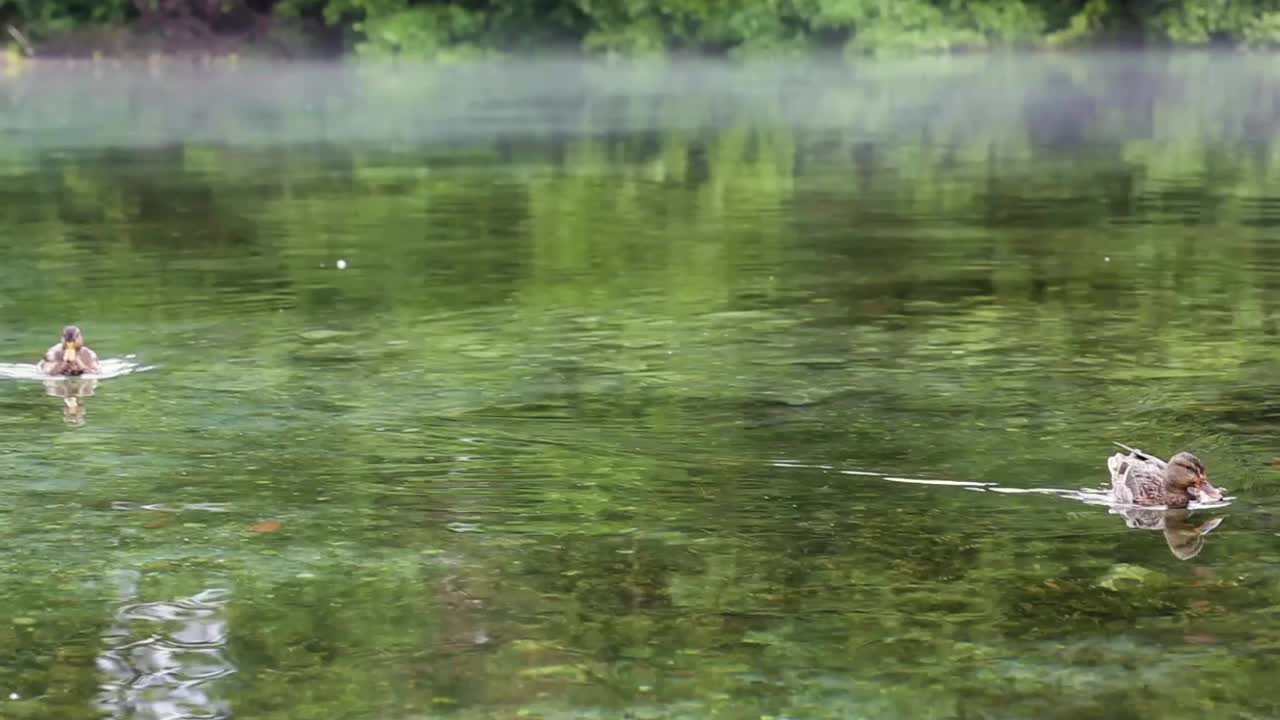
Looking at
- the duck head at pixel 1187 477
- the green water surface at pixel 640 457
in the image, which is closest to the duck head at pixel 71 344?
the green water surface at pixel 640 457

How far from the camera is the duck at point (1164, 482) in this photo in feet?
26.6

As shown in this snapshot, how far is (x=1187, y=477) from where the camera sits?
26.6 ft

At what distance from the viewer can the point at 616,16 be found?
6278cm

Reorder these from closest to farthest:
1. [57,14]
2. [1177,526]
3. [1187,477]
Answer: [1177,526], [1187,477], [57,14]

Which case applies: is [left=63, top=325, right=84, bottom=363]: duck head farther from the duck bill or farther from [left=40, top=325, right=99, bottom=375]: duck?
the duck bill

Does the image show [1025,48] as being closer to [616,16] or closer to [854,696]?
[616,16]

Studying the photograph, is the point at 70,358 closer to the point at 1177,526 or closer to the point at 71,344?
the point at 71,344

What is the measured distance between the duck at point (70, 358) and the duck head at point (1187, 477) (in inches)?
215

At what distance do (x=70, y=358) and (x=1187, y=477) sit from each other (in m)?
5.57

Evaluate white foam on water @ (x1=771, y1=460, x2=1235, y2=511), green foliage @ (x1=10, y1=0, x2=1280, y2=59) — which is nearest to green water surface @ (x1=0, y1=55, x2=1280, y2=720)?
white foam on water @ (x1=771, y1=460, x2=1235, y2=511)

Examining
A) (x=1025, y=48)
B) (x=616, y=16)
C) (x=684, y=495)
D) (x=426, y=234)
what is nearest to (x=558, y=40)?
(x=616, y=16)

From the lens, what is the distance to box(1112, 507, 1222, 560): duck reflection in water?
7.69m

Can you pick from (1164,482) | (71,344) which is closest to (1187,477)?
(1164,482)

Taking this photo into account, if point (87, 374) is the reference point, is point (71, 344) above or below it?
above
